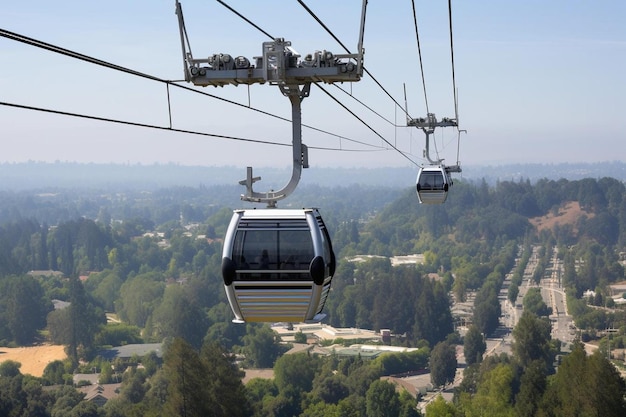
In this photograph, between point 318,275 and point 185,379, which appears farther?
point 185,379

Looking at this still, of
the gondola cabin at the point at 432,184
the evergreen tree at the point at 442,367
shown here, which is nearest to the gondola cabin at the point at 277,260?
the gondola cabin at the point at 432,184

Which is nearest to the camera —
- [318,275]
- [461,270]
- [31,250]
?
[318,275]

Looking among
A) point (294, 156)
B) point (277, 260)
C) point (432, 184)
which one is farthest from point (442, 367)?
point (277, 260)

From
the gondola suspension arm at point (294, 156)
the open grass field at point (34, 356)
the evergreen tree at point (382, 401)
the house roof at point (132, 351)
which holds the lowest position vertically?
the open grass field at point (34, 356)

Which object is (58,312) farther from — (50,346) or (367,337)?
(367,337)

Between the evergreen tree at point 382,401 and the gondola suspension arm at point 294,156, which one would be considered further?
the evergreen tree at point 382,401

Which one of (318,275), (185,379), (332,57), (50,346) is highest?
(332,57)

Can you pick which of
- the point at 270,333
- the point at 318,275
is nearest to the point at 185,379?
the point at 270,333

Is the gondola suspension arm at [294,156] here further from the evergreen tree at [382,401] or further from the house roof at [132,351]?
the house roof at [132,351]
